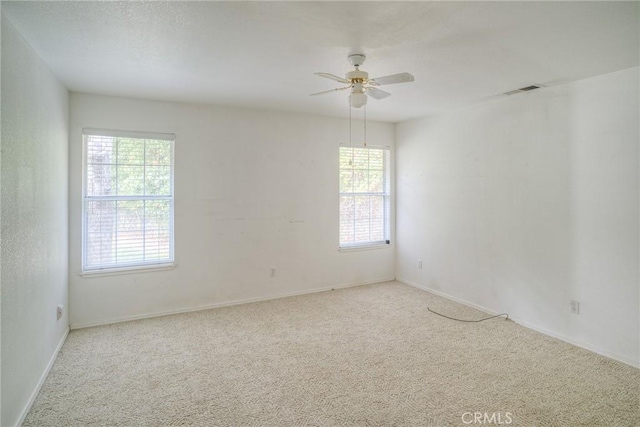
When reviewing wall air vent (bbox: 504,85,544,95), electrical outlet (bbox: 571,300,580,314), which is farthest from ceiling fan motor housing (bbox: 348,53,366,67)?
electrical outlet (bbox: 571,300,580,314)

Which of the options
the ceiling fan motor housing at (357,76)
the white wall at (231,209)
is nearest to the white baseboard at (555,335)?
the white wall at (231,209)

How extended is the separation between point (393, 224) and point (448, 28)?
3.62m

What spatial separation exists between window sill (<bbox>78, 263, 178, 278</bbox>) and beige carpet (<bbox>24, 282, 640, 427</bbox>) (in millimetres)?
552

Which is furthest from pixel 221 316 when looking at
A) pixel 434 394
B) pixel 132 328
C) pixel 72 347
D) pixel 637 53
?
pixel 637 53

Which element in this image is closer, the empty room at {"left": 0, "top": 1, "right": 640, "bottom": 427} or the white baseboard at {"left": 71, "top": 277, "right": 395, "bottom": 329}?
the empty room at {"left": 0, "top": 1, "right": 640, "bottom": 427}

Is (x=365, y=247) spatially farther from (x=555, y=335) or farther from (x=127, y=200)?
(x=127, y=200)

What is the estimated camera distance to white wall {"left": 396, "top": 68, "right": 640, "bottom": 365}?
2941mm

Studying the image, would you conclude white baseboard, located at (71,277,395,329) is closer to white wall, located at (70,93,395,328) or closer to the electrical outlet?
white wall, located at (70,93,395,328)

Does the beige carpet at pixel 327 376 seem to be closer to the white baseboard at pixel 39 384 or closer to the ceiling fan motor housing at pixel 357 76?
the white baseboard at pixel 39 384

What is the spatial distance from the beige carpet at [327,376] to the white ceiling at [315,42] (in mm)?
2425

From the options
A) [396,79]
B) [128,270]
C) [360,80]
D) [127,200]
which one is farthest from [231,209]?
[396,79]

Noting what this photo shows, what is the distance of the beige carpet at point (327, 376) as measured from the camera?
2230 millimetres

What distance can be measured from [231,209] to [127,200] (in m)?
1.14

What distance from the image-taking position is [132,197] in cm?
388
